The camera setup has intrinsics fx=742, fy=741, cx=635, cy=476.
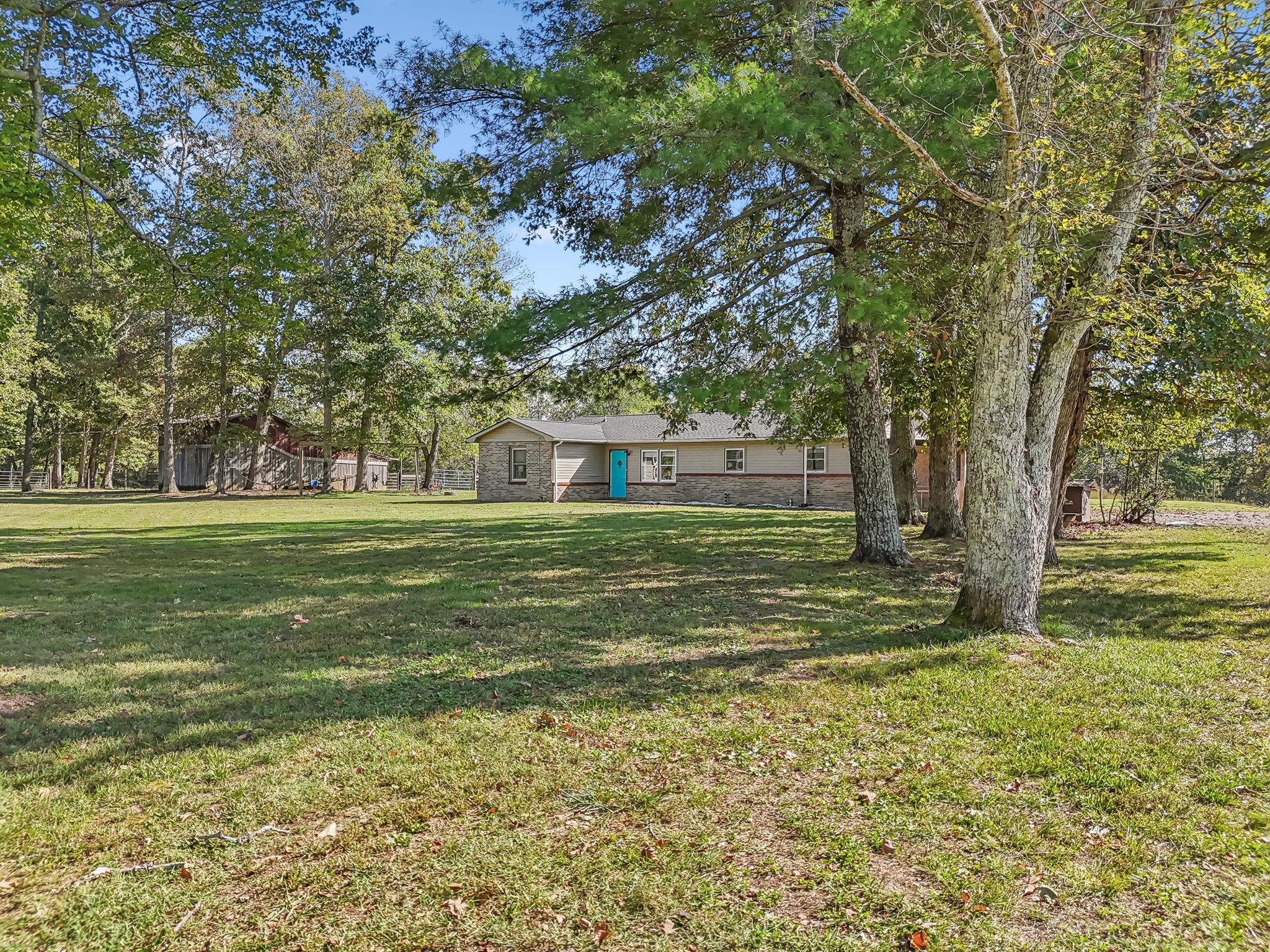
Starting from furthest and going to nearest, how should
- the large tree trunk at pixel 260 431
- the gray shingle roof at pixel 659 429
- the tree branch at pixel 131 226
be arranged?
the large tree trunk at pixel 260 431, the gray shingle roof at pixel 659 429, the tree branch at pixel 131 226

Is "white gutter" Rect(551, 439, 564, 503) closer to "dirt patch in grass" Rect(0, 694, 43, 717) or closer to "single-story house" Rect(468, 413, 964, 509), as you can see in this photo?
"single-story house" Rect(468, 413, 964, 509)

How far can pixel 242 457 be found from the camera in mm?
36000

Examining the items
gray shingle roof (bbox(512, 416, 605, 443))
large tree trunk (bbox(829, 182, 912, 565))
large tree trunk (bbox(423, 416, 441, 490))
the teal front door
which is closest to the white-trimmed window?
gray shingle roof (bbox(512, 416, 605, 443))

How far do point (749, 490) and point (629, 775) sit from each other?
24.1m

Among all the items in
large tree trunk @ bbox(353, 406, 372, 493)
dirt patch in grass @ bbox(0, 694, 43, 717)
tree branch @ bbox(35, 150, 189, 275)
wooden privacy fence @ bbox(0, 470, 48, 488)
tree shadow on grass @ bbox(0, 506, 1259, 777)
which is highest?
tree branch @ bbox(35, 150, 189, 275)

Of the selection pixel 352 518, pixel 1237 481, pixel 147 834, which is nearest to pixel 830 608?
pixel 147 834

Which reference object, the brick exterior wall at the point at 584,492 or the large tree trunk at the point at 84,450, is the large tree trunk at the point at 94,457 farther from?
the brick exterior wall at the point at 584,492

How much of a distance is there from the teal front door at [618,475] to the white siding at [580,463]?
1.50 ft

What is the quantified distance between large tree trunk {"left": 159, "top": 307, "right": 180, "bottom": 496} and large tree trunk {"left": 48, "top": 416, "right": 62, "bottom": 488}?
31.7 ft

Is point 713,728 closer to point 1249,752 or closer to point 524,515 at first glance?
point 1249,752

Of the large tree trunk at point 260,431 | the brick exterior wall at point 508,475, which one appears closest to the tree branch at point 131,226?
the brick exterior wall at point 508,475

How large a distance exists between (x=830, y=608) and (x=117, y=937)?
21.6ft

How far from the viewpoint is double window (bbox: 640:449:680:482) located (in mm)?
29441

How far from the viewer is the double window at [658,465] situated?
29.4 meters
